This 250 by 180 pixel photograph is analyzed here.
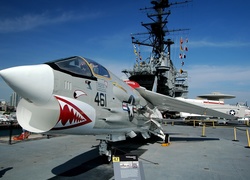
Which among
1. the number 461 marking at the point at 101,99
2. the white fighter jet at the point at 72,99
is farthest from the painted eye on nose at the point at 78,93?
the number 461 marking at the point at 101,99

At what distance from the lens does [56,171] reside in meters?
6.82

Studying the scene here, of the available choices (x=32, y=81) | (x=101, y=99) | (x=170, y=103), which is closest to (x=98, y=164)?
(x=101, y=99)

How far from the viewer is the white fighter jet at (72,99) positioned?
4.12 meters

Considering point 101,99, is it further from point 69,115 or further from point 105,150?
point 105,150

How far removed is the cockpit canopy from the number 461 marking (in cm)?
60

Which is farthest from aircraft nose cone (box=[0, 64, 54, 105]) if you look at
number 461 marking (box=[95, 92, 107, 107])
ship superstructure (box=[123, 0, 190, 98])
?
ship superstructure (box=[123, 0, 190, 98])

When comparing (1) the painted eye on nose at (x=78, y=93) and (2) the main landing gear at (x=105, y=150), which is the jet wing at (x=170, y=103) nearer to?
(2) the main landing gear at (x=105, y=150)

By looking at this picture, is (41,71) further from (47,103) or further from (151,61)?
(151,61)

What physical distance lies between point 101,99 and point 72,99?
4.53ft

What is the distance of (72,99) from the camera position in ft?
16.1

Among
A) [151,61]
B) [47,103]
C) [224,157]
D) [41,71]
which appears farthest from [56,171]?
[151,61]

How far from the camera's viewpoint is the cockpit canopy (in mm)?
4870

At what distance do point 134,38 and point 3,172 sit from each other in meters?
45.8

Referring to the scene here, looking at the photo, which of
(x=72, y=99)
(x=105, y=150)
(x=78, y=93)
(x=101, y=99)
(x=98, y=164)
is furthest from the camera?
(x=98, y=164)
